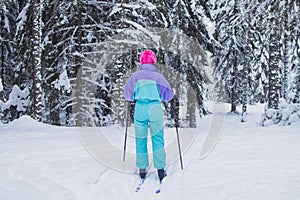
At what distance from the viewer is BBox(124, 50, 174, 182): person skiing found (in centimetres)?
571

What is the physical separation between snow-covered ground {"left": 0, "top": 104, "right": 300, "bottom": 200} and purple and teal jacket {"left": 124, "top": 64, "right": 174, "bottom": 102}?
1414 millimetres

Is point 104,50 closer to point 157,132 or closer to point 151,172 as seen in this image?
point 151,172

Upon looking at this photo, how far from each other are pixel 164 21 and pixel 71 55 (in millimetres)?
4534

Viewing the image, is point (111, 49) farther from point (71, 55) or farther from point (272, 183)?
point (272, 183)

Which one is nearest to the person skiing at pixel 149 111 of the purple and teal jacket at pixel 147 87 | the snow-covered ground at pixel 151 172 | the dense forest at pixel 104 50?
the purple and teal jacket at pixel 147 87

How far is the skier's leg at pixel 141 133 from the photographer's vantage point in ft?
18.9

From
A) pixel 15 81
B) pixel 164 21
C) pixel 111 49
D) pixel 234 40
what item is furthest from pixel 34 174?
pixel 234 40

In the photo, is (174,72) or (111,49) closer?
(111,49)

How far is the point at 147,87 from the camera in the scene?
18.8ft

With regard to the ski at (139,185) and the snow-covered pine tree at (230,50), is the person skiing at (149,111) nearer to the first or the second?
the ski at (139,185)

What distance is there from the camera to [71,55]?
574 inches

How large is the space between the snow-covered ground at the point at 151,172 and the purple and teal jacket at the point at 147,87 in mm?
1414

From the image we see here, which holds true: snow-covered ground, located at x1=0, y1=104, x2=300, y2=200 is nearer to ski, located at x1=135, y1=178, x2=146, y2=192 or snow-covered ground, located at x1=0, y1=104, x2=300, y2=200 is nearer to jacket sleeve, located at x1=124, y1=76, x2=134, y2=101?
ski, located at x1=135, y1=178, x2=146, y2=192

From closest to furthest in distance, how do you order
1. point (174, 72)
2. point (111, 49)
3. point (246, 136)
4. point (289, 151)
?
1. point (289, 151)
2. point (246, 136)
3. point (111, 49)
4. point (174, 72)
